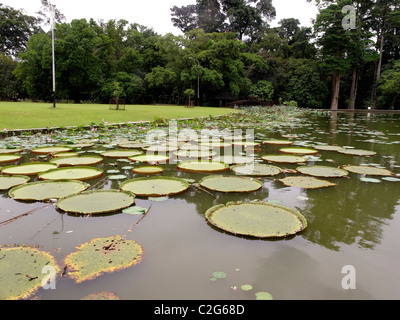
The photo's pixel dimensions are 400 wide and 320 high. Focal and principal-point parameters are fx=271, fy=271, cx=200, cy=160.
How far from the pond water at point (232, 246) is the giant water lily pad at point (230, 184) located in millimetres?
72

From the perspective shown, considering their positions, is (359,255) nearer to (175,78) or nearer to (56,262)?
(56,262)

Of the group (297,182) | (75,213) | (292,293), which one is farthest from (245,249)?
(297,182)

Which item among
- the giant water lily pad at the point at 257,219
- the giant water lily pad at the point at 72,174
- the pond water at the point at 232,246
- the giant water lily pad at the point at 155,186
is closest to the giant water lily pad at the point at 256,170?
the pond water at the point at 232,246

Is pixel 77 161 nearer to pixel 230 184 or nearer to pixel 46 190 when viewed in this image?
pixel 46 190

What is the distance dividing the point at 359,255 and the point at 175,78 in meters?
26.2

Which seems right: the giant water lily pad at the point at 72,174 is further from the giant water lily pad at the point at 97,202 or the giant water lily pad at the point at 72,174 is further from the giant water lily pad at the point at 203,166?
the giant water lily pad at the point at 203,166

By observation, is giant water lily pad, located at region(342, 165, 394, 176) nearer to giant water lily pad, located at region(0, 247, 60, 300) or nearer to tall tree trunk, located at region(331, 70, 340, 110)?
giant water lily pad, located at region(0, 247, 60, 300)

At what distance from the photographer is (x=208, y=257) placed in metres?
1.57

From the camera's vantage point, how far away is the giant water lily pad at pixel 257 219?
1824 mm

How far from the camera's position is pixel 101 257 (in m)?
1.50

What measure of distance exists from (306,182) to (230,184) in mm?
840

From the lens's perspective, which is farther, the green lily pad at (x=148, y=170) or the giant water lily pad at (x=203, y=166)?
the giant water lily pad at (x=203, y=166)

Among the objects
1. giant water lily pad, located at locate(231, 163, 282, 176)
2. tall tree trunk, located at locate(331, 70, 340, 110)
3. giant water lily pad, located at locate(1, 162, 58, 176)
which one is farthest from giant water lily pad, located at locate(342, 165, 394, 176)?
tall tree trunk, located at locate(331, 70, 340, 110)

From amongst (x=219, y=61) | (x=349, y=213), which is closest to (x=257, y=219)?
(x=349, y=213)
